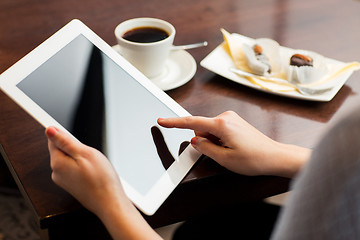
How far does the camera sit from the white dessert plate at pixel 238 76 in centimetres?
93

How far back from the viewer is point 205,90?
3.18 ft

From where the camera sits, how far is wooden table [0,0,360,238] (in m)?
0.77

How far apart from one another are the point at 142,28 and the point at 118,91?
22 cm

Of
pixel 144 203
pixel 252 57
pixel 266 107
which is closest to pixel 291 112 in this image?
pixel 266 107

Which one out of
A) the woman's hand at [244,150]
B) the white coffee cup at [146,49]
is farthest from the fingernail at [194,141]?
the white coffee cup at [146,49]

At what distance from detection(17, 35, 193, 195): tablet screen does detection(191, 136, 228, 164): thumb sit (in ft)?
0.11

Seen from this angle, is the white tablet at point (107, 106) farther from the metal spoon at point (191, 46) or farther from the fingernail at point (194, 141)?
the metal spoon at point (191, 46)

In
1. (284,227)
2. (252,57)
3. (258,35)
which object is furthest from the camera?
(258,35)

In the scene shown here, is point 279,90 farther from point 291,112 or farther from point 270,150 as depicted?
point 270,150

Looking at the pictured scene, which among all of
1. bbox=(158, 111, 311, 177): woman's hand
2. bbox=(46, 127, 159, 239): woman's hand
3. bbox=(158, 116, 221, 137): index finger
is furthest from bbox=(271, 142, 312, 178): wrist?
bbox=(46, 127, 159, 239): woman's hand

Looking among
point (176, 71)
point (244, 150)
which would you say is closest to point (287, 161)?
point (244, 150)

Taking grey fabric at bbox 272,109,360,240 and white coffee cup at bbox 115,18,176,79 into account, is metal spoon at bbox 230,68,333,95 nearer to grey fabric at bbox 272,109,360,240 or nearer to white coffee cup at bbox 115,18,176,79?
white coffee cup at bbox 115,18,176,79

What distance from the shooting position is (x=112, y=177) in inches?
26.6

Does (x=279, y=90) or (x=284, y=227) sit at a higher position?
(x=284, y=227)
